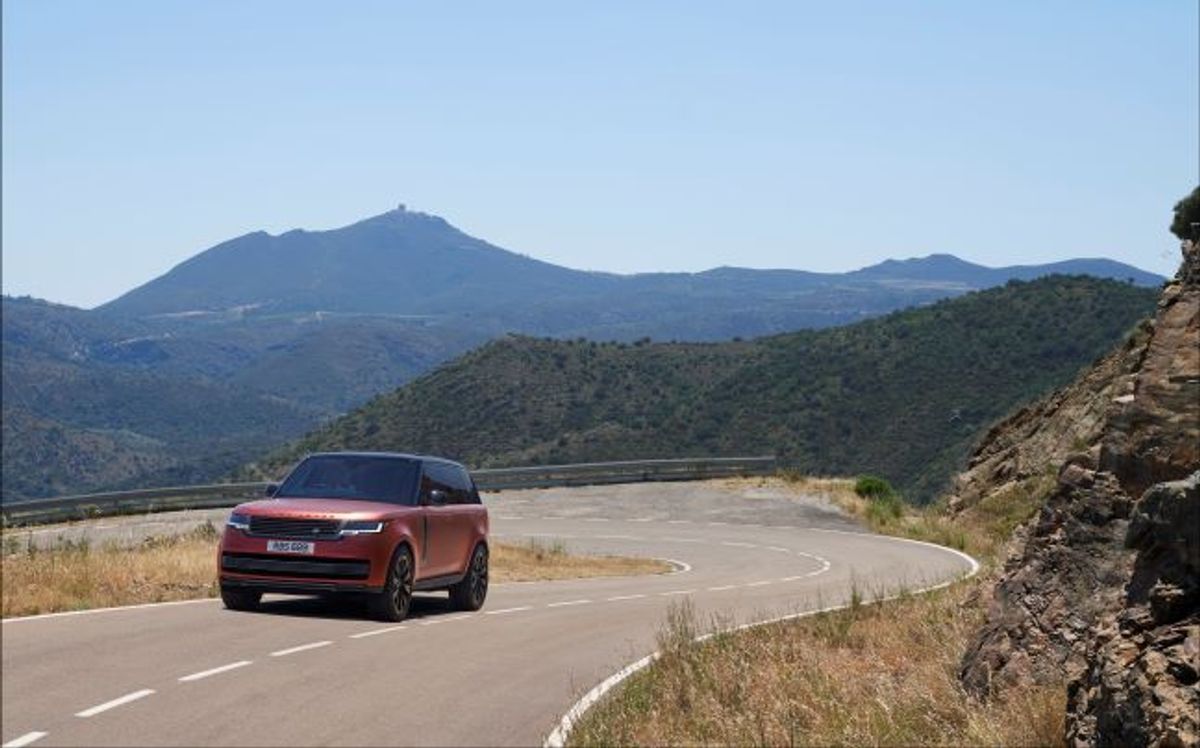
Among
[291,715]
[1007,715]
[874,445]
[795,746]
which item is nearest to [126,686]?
[291,715]

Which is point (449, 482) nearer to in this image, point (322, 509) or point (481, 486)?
point (322, 509)

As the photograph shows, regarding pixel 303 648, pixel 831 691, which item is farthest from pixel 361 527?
pixel 831 691

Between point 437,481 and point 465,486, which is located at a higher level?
point 437,481

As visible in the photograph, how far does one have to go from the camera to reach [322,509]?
1906 cm

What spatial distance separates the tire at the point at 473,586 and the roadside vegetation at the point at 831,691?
298 cm

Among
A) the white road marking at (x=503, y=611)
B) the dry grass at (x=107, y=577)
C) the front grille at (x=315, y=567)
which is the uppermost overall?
Result: the front grille at (x=315, y=567)

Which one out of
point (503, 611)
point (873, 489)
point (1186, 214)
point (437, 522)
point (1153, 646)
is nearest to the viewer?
point (1153, 646)

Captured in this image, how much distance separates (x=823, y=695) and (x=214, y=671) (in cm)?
562

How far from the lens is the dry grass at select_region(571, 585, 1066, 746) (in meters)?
9.70

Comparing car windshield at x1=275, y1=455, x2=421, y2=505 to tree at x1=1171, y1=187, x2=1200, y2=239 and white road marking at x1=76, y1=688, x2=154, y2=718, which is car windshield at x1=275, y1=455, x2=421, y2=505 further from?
tree at x1=1171, y1=187, x2=1200, y2=239

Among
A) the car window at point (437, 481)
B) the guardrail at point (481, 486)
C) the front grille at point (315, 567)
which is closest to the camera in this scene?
the front grille at point (315, 567)

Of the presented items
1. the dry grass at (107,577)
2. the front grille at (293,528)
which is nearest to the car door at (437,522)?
the front grille at (293,528)

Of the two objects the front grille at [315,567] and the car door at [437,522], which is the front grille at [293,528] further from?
the car door at [437,522]

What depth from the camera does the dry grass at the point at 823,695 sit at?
31.8ft
